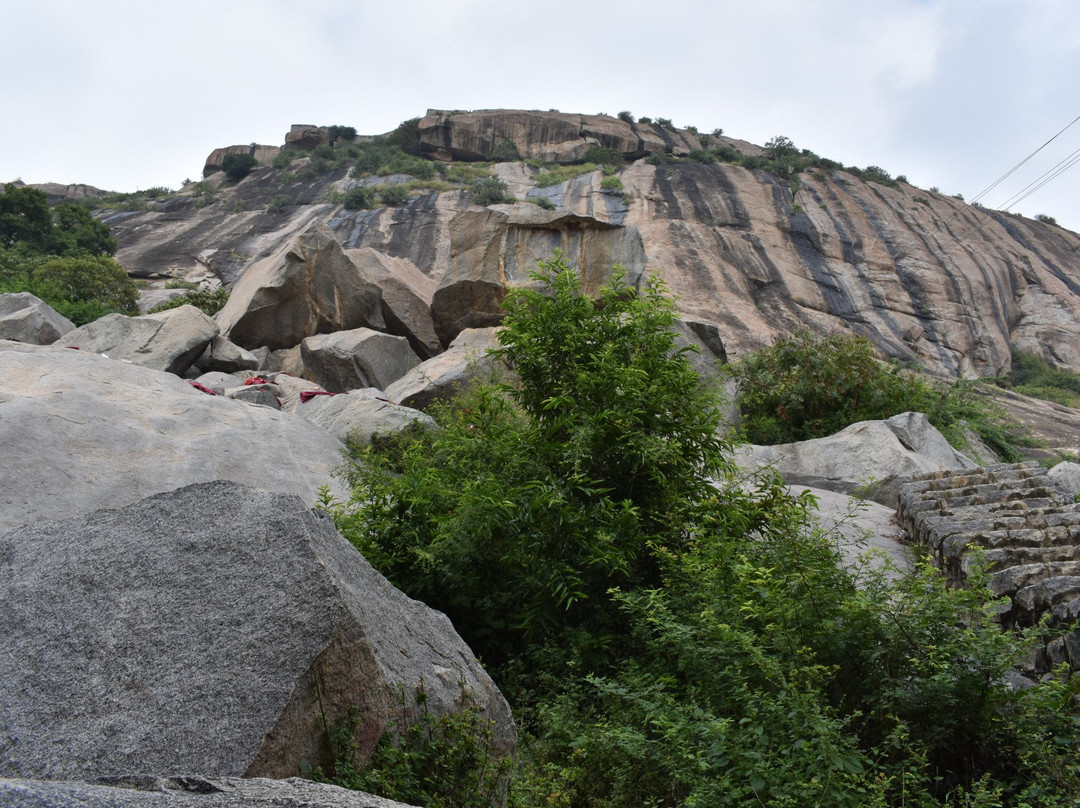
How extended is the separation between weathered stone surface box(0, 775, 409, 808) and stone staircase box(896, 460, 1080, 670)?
11.1 ft

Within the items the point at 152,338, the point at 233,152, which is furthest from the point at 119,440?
the point at 233,152

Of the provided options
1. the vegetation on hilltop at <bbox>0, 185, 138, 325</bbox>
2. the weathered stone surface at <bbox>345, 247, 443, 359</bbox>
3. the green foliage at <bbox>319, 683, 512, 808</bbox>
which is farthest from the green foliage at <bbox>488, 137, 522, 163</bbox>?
the green foliage at <bbox>319, 683, 512, 808</bbox>

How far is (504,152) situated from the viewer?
4669 centimetres

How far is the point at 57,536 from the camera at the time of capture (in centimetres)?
364

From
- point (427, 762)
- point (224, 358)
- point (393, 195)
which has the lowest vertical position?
point (427, 762)

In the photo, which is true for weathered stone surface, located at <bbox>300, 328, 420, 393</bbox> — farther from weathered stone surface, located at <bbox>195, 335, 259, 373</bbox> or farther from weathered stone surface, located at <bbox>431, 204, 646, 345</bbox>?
weathered stone surface, located at <bbox>431, 204, 646, 345</bbox>

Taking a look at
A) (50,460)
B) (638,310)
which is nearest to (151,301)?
(50,460)

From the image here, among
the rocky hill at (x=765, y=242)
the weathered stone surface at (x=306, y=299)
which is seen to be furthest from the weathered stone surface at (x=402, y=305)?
the rocky hill at (x=765, y=242)

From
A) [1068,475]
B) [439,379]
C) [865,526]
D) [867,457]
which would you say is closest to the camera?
[865,526]

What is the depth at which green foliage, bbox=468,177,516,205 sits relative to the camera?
36494mm

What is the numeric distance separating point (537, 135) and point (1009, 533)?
4515 centimetres

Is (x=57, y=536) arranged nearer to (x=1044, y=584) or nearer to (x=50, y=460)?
(x=50, y=460)

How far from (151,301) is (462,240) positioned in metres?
13.0

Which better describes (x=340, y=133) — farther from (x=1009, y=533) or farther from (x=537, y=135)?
(x=1009, y=533)
